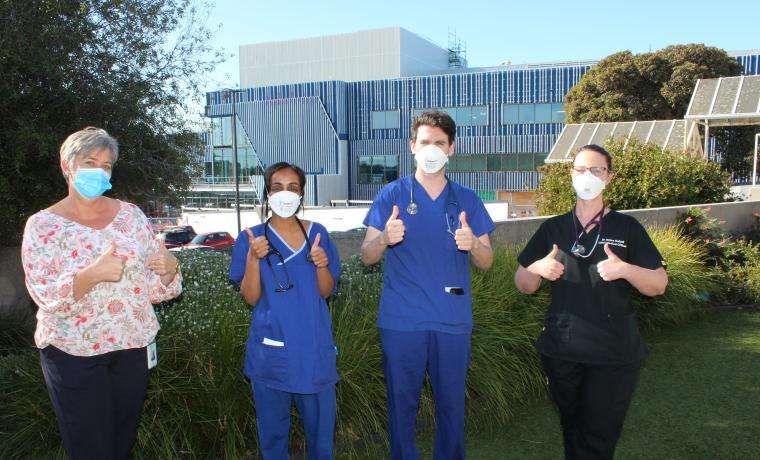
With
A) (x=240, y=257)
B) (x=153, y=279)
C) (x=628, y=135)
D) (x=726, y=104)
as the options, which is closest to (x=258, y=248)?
(x=240, y=257)

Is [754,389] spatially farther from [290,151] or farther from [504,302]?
[290,151]

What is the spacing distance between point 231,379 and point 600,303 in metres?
2.26

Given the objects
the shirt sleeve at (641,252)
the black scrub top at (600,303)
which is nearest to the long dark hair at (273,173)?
the black scrub top at (600,303)

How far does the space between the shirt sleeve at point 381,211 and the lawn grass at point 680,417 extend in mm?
1794

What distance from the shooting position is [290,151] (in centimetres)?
5569

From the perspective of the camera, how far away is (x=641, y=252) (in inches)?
119

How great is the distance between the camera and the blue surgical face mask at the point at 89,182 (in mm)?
2648

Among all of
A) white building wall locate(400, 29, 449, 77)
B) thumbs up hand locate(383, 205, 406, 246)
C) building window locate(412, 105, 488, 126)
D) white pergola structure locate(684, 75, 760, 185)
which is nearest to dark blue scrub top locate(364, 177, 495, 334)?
thumbs up hand locate(383, 205, 406, 246)

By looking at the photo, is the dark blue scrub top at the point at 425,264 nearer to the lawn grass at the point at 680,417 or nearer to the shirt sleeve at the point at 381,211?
the shirt sleeve at the point at 381,211

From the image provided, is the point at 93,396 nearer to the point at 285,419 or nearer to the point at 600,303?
the point at 285,419

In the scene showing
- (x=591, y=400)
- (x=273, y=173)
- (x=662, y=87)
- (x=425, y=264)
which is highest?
(x=662, y=87)

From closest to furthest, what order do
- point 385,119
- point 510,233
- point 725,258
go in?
point 510,233 → point 725,258 → point 385,119

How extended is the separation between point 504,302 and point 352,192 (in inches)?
1981

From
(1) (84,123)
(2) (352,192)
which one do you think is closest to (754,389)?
(1) (84,123)
